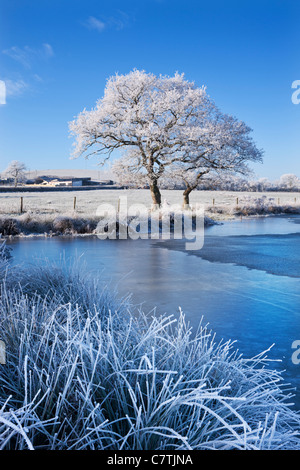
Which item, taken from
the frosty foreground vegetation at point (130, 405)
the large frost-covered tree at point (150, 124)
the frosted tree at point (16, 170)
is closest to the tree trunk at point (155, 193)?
the large frost-covered tree at point (150, 124)

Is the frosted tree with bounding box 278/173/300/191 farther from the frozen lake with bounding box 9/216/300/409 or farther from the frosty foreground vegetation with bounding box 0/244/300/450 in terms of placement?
the frosty foreground vegetation with bounding box 0/244/300/450

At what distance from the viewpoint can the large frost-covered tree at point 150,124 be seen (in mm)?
26844

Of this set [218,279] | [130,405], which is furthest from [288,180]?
[130,405]

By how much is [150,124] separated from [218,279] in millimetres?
18777

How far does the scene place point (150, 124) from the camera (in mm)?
26453

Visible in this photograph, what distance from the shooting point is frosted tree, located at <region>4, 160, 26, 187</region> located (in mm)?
94312

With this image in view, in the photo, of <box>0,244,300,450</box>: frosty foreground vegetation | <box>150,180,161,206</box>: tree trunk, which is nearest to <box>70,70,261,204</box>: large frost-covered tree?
<box>150,180,161,206</box>: tree trunk

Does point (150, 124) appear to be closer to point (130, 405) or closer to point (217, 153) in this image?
point (217, 153)

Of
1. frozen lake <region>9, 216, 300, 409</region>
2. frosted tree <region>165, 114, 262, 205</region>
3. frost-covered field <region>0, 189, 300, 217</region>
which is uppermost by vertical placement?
frosted tree <region>165, 114, 262, 205</region>

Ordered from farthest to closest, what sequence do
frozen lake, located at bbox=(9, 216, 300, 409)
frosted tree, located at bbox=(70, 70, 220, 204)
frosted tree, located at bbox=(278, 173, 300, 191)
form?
frosted tree, located at bbox=(278, 173, 300, 191), frosted tree, located at bbox=(70, 70, 220, 204), frozen lake, located at bbox=(9, 216, 300, 409)

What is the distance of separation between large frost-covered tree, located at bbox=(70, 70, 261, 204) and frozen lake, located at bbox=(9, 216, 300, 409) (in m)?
11.8

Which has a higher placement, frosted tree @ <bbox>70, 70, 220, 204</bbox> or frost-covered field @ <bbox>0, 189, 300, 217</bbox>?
frosted tree @ <bbox>70, 70, 220, 204</bbox>

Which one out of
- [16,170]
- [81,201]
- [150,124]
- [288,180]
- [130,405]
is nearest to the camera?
[130,405]

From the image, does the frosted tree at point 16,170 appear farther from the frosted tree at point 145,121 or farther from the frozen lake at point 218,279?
the frozen lake at point 218,279
